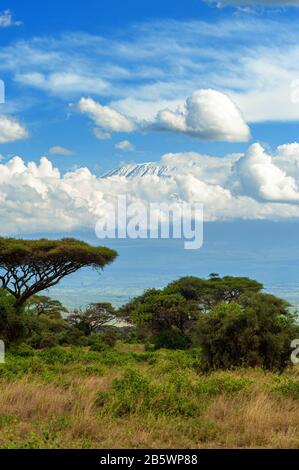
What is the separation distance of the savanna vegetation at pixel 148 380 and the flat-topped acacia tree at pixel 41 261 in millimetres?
59

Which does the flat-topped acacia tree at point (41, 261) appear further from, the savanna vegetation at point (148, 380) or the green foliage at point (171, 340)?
the green foliage at point (171, 340)

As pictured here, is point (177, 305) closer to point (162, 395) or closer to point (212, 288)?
point (212, 288)

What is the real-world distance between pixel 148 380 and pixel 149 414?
1.81 meters

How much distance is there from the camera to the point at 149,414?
8.54 meters

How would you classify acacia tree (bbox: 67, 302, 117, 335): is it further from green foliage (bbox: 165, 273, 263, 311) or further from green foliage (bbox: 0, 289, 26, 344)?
green foliage (bbox: 0, 289, 26, 344)

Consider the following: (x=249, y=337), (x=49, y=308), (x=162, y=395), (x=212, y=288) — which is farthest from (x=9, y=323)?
(x=49, y=308)

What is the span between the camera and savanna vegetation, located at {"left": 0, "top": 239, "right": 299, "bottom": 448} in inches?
312

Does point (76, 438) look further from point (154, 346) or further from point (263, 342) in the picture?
point (154, 346)

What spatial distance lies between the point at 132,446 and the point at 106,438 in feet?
1.61

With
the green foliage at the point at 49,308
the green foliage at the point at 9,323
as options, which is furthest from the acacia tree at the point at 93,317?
the green foliage at the point at 9,323

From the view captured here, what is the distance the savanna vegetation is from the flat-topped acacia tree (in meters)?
0.06

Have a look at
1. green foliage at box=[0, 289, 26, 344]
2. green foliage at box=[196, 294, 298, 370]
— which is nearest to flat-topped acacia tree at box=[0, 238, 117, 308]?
green foliage at box=[0, 289, 26, 344]
